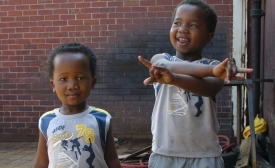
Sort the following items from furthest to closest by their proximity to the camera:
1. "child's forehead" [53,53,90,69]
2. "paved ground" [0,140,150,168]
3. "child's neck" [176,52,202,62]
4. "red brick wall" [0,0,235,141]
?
"red brick wall" [0,0,235,141], "paved ground" [0,140,150,168], "child's neck" [176,52,202,62], "child's forehead" [53,53,90,69]

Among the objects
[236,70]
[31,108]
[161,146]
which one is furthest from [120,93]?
[236,70]

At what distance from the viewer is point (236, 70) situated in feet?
6.14

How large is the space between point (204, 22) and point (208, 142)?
0.72 meters

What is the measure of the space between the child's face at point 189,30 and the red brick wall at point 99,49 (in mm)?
3833

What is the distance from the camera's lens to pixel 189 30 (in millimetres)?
2324

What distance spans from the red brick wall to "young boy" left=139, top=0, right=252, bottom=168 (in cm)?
385

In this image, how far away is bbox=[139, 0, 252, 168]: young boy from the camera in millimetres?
2186

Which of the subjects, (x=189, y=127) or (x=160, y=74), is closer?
(x=160, y=74)

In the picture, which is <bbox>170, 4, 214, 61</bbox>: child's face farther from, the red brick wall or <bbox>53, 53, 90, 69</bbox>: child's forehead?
the red brick wall

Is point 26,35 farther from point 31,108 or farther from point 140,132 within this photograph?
point 140,132

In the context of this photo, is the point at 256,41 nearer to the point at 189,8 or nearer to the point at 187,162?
the point at 189,8

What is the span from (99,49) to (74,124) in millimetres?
4284

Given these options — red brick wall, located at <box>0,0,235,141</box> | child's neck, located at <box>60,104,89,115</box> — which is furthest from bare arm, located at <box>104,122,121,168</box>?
red brick wall, located at <box>0,0,235,141</box>

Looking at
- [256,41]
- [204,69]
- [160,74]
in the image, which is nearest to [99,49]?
[256,41]
